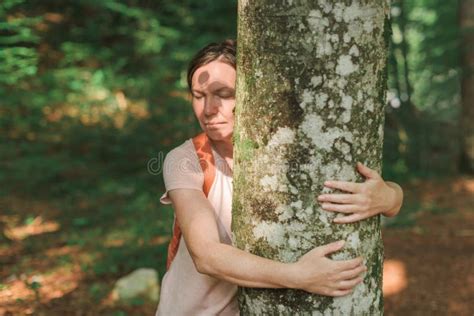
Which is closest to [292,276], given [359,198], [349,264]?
[349,264]

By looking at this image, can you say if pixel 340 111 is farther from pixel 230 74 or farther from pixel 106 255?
pixel 106 255

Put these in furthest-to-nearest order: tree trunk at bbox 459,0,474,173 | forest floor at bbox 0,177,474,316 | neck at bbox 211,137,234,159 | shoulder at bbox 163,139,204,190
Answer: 1. tree trunk at bbox 459,0,474,173
2. forest floor at bbox 0,177,474,316
3. neck at bbox 211,137,234,159
4. shoulder at bbox 163,139,204,190

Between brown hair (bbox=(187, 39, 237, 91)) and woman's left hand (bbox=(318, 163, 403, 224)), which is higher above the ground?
brown hair (bbox=(187, 39, 237, 91))

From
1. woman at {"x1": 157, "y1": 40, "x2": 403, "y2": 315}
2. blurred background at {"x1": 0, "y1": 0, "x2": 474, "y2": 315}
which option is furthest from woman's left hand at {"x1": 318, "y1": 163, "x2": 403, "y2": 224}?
blurred background at {"x1": 0, "y1": 0, "x2": 474, "y2": 315}

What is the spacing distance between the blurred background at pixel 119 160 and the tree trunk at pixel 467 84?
3cm

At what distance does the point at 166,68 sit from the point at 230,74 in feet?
18.1

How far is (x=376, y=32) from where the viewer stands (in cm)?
180

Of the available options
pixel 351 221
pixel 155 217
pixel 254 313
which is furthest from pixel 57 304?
pixel 351 221

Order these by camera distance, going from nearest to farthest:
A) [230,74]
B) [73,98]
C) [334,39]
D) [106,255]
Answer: [334,39] → [230,74] → [106,255] → [73,98]

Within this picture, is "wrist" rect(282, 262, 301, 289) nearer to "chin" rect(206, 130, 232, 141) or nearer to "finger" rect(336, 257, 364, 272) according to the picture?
"finger" rect(336, 257, 364, 272)

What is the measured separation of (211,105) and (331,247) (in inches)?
30.8

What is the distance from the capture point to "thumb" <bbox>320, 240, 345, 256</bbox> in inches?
69.9

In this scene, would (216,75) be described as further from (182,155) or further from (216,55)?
(182,155)

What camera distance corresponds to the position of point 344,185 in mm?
1779
